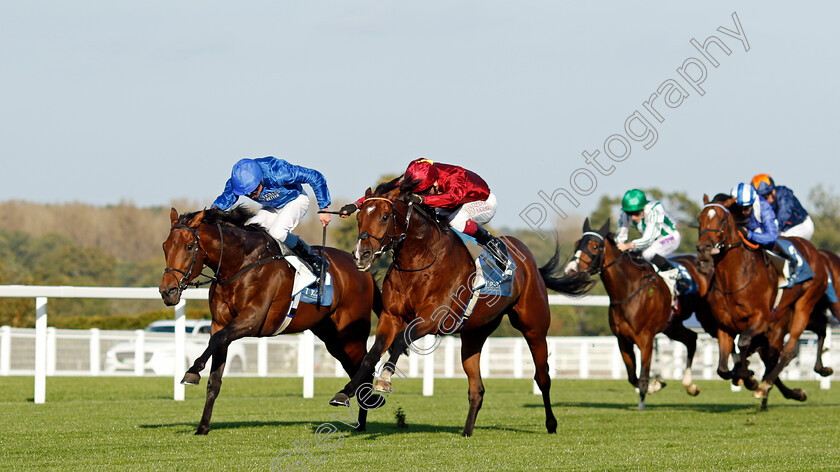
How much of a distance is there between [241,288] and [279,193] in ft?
2.86

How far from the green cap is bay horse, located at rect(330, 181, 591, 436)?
3228 mm

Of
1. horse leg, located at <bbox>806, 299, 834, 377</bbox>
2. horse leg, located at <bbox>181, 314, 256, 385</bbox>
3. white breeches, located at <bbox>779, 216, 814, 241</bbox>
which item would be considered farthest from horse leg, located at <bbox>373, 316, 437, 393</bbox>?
white breeches, located at <bbox>779, 216, 814, 241</bbox>

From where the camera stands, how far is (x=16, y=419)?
7809mm

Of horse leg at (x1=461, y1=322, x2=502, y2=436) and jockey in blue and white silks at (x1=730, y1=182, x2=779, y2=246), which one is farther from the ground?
jockey in blue and white silks at (x1=730, y1=182, x2=779, y2=246)

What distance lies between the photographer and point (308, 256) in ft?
25.3

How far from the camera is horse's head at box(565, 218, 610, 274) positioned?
9711mm

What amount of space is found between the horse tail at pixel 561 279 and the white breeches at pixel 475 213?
0.87m

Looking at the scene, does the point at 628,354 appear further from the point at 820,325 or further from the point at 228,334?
the point at 228,334

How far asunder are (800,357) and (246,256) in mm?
14915

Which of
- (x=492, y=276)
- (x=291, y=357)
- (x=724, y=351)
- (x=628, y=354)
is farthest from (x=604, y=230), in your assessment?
(x=291, y=357)

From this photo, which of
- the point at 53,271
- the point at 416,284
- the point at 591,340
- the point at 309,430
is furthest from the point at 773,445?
the point at 53,271

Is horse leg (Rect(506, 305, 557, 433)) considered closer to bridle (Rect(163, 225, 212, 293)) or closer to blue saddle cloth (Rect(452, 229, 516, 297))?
blue saddle cloth (Rect(452, 229, 516, 297))

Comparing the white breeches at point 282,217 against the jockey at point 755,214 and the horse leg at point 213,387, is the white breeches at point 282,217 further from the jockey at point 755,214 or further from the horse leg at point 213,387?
the jockey at point 755,214

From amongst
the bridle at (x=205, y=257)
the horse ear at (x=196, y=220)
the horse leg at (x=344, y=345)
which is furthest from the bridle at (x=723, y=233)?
the horse ear at (x=196, y=220)
